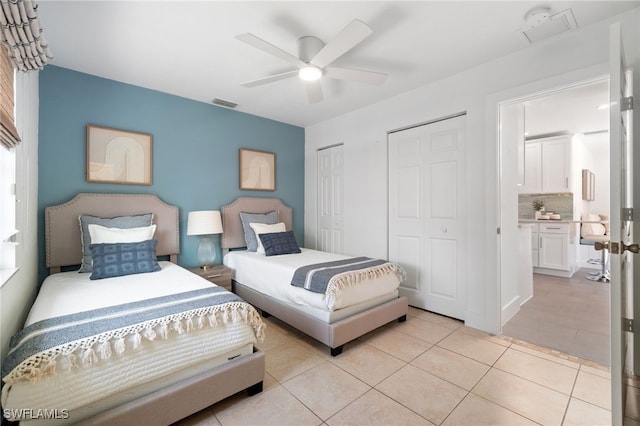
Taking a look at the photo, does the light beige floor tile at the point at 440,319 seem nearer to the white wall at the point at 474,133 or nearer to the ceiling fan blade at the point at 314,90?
the white wall at the point at 474,133

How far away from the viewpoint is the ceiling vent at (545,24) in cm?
199

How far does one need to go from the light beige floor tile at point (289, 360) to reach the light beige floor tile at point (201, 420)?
0.49 metres

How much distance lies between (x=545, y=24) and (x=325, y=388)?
122 inches

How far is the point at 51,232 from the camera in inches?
104

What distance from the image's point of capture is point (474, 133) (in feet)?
9.14

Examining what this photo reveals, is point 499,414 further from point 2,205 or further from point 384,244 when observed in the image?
point 2,205

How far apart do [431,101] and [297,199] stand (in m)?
2.51

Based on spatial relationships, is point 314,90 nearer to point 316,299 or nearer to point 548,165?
point 316,299

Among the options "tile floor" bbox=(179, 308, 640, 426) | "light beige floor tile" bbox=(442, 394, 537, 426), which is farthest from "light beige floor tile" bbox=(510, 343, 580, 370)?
"light beige floor tile" bbox=(442, 394, 537, 426)

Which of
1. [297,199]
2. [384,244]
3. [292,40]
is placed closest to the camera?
[292,40]

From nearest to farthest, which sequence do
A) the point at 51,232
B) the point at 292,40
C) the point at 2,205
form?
1. the point at 2,205
2. the point at 292,40
3. the point at 51,232

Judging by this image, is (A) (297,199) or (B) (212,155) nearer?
(B) (212,155)

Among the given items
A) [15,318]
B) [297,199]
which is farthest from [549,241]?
[15,318]

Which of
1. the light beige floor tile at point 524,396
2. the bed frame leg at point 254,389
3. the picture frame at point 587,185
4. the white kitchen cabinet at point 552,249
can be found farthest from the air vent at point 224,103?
the picture frame at point 587,185
